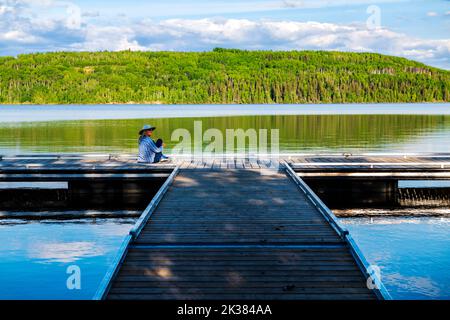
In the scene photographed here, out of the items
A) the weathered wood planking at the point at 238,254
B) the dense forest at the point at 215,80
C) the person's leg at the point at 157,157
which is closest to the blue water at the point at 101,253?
the weathered wood planking at the point at 238,254

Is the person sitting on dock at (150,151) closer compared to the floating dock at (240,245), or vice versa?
the floating dock at (240,245)

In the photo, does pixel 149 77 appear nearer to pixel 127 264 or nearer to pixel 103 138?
pixel 103 138

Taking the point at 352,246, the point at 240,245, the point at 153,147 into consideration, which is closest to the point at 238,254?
the point at 240,245

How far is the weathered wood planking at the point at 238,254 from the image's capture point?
6414mm

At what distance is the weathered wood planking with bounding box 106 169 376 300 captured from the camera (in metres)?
6.41

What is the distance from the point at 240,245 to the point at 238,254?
1.24 ft

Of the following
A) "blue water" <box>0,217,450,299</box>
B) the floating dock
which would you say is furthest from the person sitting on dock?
"blue water" <box>0,217,450,299</box>

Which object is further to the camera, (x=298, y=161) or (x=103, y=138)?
(x=103, y=138)

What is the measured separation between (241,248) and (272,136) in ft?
95.5

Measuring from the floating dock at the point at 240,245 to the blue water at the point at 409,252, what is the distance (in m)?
1.59

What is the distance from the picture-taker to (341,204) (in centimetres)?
1464

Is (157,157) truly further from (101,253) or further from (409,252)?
(409,252)

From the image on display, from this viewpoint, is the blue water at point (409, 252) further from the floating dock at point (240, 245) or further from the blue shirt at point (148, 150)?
the blue shirt at point (148, 150)

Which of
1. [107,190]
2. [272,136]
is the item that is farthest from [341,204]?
[272,136]
